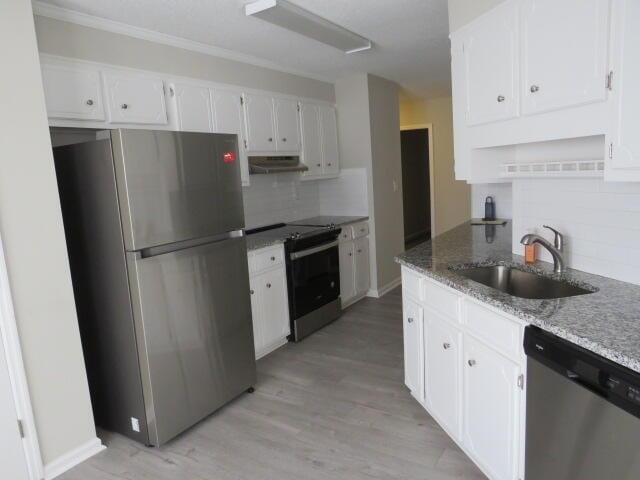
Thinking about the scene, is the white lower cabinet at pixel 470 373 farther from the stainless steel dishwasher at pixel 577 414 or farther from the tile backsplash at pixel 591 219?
the tile backsplash at pixel 591 219

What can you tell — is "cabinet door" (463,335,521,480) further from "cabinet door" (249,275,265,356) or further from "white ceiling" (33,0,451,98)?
"white ceiling" (33,0,451,98)

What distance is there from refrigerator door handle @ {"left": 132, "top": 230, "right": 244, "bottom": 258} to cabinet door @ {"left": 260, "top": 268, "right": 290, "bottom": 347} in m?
0.81

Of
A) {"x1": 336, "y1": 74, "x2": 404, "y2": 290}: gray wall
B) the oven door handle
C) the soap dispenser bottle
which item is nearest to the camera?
the oven door handle

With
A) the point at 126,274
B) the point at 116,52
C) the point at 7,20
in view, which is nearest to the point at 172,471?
the point at 126,274

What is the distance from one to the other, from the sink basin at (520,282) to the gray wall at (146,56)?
8.00 ft

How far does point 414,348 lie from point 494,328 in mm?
910

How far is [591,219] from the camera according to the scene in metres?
2.09

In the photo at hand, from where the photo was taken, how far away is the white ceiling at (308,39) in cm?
272

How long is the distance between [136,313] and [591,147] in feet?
7.81

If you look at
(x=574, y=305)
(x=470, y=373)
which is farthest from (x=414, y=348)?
(x=574, y=305)

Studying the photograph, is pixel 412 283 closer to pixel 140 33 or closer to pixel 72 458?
pixel 72 458

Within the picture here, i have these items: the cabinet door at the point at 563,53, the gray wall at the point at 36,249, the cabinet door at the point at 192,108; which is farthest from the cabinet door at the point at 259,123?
the cabinet door at the point at 563,53

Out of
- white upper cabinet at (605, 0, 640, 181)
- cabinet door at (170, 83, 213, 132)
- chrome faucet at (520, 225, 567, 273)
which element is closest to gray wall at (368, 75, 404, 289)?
cabinet door at (170, 83, 213, 132)

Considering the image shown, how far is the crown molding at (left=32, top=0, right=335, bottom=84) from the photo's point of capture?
255cm
